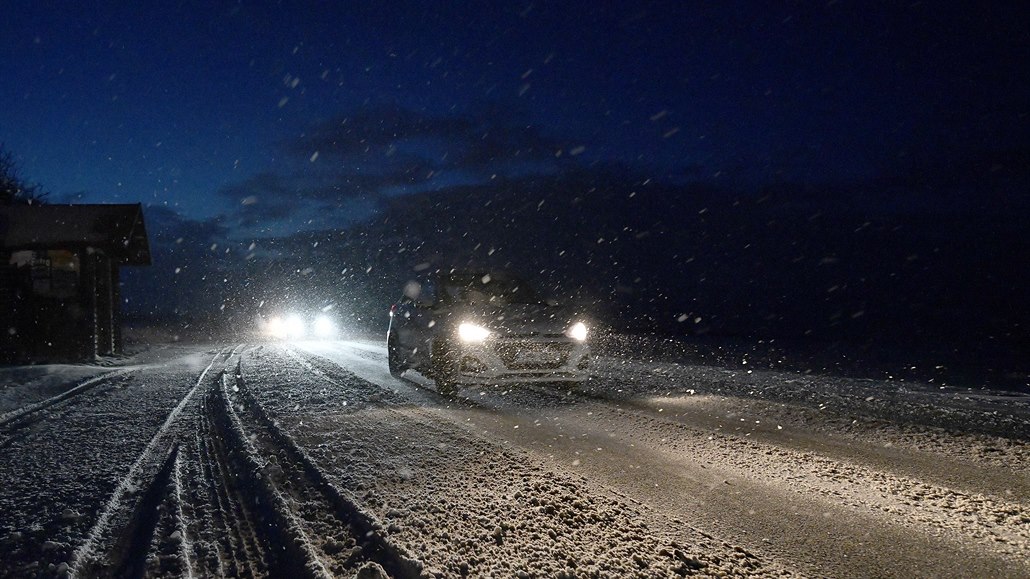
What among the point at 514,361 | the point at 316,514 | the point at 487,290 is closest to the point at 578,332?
the point at 514,361

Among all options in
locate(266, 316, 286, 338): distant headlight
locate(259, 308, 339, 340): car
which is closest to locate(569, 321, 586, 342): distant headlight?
locate(259, 308, 339, 340): car

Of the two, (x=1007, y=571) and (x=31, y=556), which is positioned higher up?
(x=31, y=556)

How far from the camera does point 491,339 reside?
779 centimetres

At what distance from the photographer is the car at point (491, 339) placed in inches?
305

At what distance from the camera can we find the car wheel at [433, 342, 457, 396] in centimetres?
784

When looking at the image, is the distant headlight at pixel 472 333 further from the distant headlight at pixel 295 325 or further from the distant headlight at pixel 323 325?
the distant headlight at pixel 295 325

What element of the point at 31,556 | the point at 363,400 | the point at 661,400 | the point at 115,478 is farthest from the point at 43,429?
the point at 661,400

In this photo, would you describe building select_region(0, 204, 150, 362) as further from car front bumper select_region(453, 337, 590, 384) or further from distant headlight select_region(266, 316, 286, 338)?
distant headlight select_region(266, 316, 286, 338)

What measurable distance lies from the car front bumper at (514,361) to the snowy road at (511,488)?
0.40 metres

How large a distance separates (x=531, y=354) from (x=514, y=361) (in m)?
0.27

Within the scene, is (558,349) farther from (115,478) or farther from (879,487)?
(115,478)

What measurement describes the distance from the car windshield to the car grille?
122 centimetres

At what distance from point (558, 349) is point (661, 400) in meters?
1.64

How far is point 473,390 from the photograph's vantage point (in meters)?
9.00
